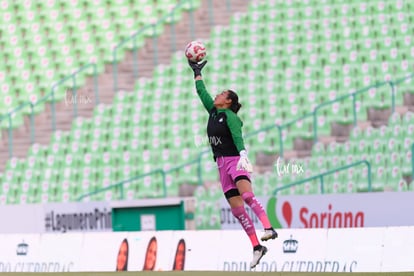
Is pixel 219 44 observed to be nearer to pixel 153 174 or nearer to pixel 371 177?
pixel 153 174

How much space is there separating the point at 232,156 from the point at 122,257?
3919 mm

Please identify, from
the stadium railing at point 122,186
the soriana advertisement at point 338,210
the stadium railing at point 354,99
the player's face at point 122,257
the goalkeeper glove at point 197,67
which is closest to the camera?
the goalkeeper glove at point 197,67

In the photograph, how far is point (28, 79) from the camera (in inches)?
1091

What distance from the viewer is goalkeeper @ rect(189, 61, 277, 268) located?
12703 mm

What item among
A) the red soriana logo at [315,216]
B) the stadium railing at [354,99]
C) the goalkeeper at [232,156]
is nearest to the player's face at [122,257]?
the goalkeeper at [232,156]

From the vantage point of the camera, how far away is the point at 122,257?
53.3 ft

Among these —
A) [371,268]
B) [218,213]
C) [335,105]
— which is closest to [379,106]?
[335,105]

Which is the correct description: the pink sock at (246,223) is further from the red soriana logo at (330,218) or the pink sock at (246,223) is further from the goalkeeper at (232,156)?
the red soriana logo at (330,218)

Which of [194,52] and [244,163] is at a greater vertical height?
[194,52]

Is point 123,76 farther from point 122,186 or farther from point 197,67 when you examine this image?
point 197,67

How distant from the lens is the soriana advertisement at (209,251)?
14.1 metres

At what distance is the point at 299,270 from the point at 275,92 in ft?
29.5

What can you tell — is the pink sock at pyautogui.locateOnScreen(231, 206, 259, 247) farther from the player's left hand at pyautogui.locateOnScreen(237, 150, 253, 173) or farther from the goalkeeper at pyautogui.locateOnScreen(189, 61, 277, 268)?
the player's left hand at pyautogui.locateOnScreen(237, 150, 253, 173)

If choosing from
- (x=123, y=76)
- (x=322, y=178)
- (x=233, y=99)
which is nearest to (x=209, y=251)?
(x=233, y=99)
